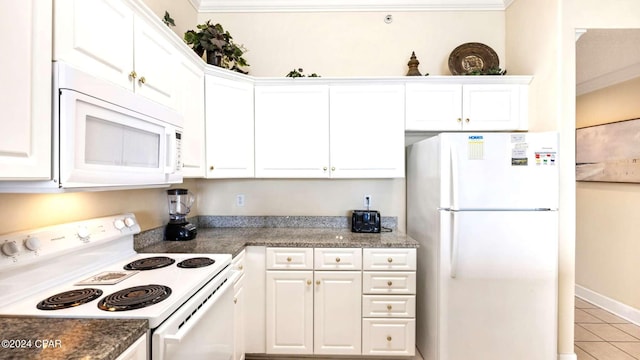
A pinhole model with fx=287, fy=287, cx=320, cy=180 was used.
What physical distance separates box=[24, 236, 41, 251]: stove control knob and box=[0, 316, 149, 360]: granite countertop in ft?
0.89

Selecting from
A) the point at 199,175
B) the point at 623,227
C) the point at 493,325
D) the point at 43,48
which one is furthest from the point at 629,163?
the point at 43,48

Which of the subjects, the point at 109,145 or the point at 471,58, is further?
the point at 471,58

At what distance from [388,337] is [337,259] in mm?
663

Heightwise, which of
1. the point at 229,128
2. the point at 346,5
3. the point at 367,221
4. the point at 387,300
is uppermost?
the point at 346,5

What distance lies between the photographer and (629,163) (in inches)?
106

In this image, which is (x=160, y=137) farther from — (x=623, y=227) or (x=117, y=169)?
(x=623, y=227)

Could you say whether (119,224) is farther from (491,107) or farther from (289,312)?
(491,107)

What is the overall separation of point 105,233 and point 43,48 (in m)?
0.94

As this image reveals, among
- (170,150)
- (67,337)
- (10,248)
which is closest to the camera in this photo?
(67,337)

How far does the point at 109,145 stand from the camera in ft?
3.71

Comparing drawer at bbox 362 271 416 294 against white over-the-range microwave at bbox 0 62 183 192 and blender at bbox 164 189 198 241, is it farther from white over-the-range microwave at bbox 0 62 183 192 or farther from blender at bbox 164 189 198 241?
white over-the-range microwave at bbox 0 62 183 192

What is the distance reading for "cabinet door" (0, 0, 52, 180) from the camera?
2.67 feet

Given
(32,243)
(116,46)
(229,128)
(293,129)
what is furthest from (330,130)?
(32,243)

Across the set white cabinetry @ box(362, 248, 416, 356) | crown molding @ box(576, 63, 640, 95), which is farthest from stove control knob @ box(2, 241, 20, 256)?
crown molding @ box(576, 63, 640, 95)
